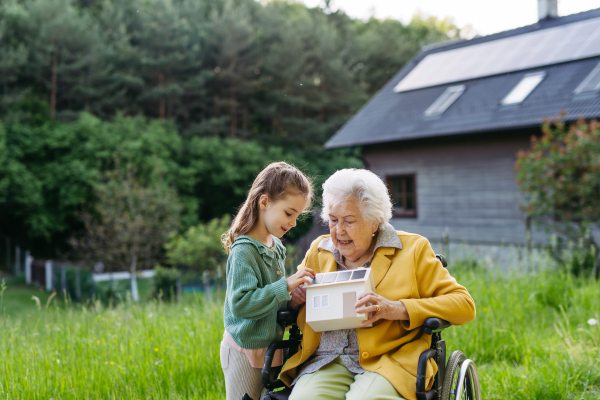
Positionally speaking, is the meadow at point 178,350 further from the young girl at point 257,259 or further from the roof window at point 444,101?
the roof window at point 444,101

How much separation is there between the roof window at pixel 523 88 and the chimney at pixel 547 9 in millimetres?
3717

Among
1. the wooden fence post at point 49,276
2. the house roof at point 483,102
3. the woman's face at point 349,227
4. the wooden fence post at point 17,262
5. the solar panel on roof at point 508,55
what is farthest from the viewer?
the wooden fence post at point 17,262

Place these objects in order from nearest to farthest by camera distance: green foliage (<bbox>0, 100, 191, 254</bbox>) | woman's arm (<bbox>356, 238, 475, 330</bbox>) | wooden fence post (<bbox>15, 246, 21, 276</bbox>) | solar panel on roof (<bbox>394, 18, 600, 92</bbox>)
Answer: woman's arm (<bbox>356, 238, 475, 330</bbox>), solar panel on roof (<bbox>394, 18, 600, 92</bbox>), green foliage (<bbox>0, 100, 191, 254</bbox>), wooden fence post (<bbox>15, 246, 21, 276</bbox>)

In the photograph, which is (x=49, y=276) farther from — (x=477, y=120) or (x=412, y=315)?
(x=412, y=315)

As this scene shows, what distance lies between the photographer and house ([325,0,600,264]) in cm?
1309

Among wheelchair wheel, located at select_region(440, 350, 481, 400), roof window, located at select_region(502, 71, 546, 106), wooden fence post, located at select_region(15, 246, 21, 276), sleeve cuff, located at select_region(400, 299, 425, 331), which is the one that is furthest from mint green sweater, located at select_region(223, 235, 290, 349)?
wooden fence post, located at select_region(15, 246, 21, 276)

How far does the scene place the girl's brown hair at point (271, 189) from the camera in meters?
2.64

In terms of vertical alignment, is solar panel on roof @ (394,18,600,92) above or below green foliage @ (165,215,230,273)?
above

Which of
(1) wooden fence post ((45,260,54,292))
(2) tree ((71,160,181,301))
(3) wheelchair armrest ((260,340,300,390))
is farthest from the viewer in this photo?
(1) wooden fence post ((45,260,54,292))

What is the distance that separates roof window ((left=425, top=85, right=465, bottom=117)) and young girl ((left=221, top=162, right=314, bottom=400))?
13.1 m

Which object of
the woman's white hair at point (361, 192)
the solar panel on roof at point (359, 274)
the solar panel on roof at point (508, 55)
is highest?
the solar panel on roof at point (508, 55)

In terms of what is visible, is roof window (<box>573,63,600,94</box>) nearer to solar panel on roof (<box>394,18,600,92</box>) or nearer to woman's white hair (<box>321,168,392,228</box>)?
solar panel on roof (<box>394,18,600,92</box>)

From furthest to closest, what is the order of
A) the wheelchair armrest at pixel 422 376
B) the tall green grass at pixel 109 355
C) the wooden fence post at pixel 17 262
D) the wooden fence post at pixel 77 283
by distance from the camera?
the wooden fence post at pixel 17 262, the wooden fence post at pixel 77 283, the tall green grass at pixel 109 355, the wheelchair armrest at pixel 422 376

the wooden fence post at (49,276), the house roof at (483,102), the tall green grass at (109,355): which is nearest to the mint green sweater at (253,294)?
the tall green grass at (109,355)
